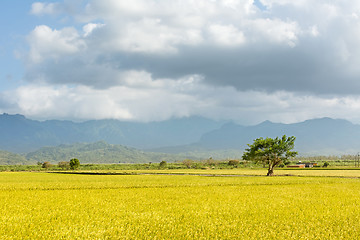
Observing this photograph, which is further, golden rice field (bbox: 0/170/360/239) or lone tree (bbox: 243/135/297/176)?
lone tree (bbox: 243/135/297/176)

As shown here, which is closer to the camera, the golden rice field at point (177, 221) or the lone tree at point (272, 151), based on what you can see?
the golden rice field at point (177, 221)

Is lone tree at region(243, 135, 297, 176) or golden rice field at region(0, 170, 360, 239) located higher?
lone tree at region(243, 135, 297, 176)

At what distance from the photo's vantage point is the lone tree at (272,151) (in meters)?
95.9

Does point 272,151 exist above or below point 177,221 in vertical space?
above

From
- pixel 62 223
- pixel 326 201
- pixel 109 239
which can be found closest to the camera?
pixel 109 239

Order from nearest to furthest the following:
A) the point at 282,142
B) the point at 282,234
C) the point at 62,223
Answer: the point at 282,234
the point at 62,223
the point at 282,142

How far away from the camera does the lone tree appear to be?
9588 centimetres

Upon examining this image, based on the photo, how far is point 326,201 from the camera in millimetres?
34281

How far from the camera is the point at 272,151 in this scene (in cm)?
9619

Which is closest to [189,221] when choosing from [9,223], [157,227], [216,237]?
[157,227]

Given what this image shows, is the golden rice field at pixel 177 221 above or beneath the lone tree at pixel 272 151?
beneath

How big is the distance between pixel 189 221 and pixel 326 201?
19.3 metres

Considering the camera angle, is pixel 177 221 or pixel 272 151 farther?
pixel 272 151

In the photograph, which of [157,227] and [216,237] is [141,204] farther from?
[216,237]
